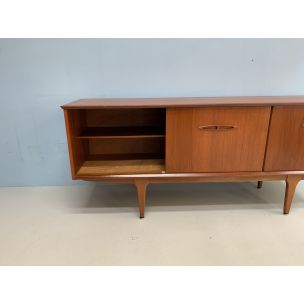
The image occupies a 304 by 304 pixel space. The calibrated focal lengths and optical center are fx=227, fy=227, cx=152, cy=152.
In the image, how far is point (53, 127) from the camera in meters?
2.01

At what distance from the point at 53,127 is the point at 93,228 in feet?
3.17

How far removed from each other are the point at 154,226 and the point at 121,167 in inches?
19.5

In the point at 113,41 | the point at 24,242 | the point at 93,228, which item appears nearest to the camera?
the point at 24,242

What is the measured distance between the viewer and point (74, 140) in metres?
1.61

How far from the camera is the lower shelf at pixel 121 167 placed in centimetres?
164

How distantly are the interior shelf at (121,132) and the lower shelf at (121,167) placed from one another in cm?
24

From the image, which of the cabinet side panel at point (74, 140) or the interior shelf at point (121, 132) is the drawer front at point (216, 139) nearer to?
the interior shelf at point (121, 132)

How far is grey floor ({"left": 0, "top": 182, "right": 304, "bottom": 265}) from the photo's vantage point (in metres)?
1.36

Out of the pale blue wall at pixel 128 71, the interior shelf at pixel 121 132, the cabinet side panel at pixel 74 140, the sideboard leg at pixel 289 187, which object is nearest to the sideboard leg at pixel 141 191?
the interior shelf at pixel 121 132

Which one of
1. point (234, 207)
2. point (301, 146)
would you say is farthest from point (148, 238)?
point (301, 146)

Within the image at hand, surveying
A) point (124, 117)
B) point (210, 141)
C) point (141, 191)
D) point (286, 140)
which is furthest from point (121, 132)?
point (286, 140)

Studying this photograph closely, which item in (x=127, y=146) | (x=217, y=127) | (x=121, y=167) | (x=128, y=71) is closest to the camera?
(x=217, y=127)

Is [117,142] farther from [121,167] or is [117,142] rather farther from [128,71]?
[128,71]

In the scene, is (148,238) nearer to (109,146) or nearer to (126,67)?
(109,146)
